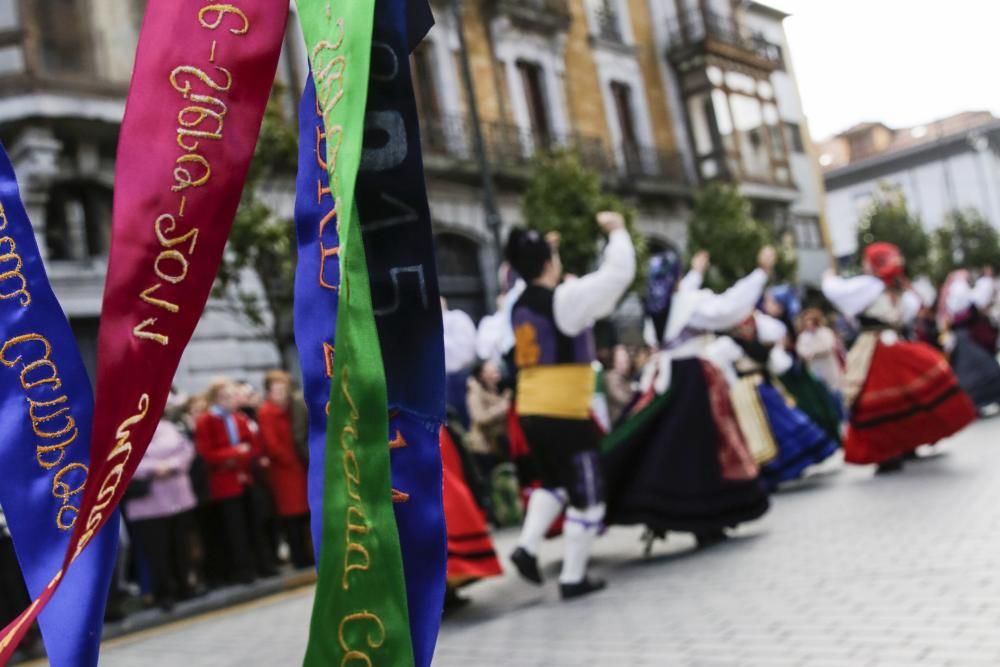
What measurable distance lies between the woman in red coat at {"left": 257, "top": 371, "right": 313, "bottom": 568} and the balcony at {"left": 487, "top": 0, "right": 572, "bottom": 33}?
16063 mm

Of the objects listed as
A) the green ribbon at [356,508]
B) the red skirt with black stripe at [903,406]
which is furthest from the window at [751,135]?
the green ribbon at [356,508]

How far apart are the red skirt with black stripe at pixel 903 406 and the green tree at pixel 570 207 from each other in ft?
34.8

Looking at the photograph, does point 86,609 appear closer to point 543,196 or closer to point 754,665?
point 754,665

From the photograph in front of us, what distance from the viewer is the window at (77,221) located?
50.9ft

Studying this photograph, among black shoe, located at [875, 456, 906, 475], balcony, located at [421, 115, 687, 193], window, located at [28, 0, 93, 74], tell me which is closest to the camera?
black shoe, located at [875, 456, 906, 475]

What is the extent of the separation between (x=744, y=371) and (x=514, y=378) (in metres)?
3.91

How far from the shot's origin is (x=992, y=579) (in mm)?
5008

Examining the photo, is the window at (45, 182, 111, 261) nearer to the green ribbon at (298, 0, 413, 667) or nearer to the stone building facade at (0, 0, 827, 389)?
the stone building facade at (0, 0, 827, 389)

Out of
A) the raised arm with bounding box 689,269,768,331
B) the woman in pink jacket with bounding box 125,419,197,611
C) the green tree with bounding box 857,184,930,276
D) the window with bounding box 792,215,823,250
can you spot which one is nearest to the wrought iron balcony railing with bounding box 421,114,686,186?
the window with bounding box 792,215,823,250

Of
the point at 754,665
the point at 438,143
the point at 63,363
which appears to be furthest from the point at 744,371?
the point at 438,143

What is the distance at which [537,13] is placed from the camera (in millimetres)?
25594

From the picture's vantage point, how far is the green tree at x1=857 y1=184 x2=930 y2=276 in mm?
40438

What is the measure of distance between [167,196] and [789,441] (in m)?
9.04

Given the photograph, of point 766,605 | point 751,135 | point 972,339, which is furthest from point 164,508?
point 751,135
